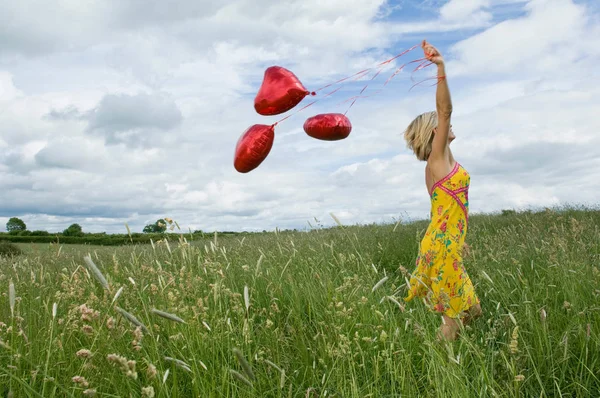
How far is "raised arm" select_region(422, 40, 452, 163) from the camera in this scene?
11.7 feet

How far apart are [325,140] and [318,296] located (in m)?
1.47

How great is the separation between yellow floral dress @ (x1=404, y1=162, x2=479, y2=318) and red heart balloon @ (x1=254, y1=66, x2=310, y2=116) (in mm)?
1735

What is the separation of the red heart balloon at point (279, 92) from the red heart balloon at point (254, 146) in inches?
4.6

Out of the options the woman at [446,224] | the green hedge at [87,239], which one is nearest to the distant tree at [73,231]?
the green hedge at [87,239]

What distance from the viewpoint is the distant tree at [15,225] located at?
74.9 ft

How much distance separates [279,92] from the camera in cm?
283

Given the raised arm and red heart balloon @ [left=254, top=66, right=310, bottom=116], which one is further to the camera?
the raised arm

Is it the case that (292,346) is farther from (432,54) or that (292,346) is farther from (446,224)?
(432,54)

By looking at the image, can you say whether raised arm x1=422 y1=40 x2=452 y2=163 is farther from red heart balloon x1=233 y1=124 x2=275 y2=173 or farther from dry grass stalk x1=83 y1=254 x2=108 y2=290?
dry grass stalk x1=83 y1=254 x2=108 y2=290

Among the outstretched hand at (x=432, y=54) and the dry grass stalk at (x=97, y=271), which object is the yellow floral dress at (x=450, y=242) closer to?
the outstretched hand at (x=432, y=54)

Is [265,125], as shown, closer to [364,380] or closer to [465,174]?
[364,380]

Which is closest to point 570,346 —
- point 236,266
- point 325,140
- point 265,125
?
point 325,140

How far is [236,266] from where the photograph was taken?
550cm

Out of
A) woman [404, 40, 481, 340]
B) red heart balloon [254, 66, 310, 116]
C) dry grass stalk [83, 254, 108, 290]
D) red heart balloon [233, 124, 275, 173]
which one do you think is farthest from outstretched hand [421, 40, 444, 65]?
dry grass stalk [83, 254, 108, 290]
